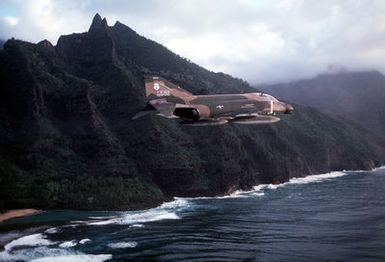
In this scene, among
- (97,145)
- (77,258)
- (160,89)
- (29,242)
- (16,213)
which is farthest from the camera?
(97,145)

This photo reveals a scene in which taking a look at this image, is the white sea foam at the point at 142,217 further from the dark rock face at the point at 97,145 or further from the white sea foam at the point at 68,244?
the white sea foam at the point at 68,244

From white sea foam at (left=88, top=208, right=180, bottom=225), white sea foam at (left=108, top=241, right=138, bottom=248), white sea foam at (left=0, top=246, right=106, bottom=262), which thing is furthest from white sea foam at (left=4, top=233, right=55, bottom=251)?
white sea foam at (left=88, top=208, right=180, bottom=225)

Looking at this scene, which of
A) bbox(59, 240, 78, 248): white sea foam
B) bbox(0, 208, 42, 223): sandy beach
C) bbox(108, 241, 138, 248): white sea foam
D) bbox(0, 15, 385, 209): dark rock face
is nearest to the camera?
bbox(59, 240, 78, 248): white sea foam

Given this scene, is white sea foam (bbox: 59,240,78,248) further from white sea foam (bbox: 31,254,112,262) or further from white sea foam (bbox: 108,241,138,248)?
white sea foam (bbox: 31,254,112,262)

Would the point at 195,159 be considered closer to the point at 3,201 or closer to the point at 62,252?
the point at 3,201

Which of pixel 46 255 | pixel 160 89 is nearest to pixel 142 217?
pixel 46 255

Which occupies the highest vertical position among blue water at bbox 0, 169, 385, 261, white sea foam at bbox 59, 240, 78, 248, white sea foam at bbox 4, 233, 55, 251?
white sea foam at bbox 4, 233, 55, 251

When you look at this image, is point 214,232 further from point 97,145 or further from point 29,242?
point 97,145
